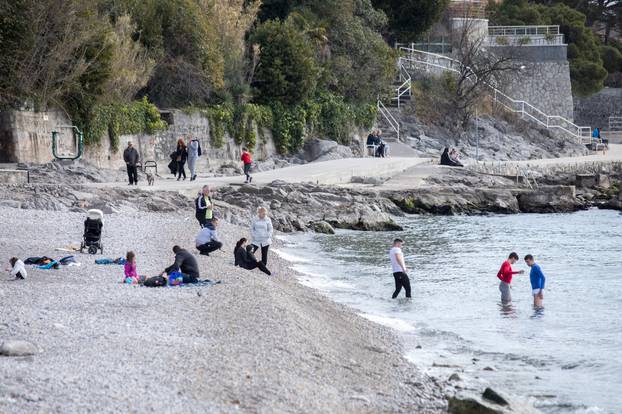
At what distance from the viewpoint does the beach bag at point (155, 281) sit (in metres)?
16.5

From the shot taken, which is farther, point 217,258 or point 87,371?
point 217,258

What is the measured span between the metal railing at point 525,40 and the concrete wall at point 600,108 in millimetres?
9591

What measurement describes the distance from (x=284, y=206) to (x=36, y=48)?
8.52 m

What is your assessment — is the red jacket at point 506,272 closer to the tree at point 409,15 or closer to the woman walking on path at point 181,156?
the woman walking on path at point 181,156

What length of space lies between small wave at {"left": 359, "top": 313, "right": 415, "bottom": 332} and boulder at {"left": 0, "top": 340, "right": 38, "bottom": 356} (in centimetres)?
717

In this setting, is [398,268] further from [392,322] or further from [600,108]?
[600,108]

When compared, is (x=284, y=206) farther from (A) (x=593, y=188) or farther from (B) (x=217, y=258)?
(A) (x=593, y=188)

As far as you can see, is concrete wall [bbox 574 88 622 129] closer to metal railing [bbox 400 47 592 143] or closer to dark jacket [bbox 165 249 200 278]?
metal railing [bbox 400 47 592 143]

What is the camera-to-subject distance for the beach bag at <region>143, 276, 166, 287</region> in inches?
649

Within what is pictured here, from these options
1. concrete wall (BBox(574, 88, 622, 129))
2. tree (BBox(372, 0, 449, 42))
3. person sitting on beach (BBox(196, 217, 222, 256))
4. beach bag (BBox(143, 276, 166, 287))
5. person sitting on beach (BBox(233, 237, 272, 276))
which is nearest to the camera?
beach bag (BBox(143, 276, 166, 287))

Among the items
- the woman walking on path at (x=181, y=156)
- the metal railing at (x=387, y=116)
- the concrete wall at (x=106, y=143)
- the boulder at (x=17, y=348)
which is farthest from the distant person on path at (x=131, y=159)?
the metal railing at (x=387, y=116)

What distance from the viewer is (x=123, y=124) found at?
36.3m

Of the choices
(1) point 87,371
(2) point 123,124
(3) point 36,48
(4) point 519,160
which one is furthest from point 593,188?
(1) point 87,371

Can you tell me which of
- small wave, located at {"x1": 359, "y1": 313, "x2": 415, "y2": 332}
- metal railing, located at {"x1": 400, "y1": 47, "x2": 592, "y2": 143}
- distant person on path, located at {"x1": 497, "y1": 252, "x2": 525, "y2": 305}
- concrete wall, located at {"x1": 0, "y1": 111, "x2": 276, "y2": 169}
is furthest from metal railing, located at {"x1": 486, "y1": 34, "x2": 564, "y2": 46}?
small wave, located at {"x1": 359, "y1": 313, "x2": 415, "y2": 332}
